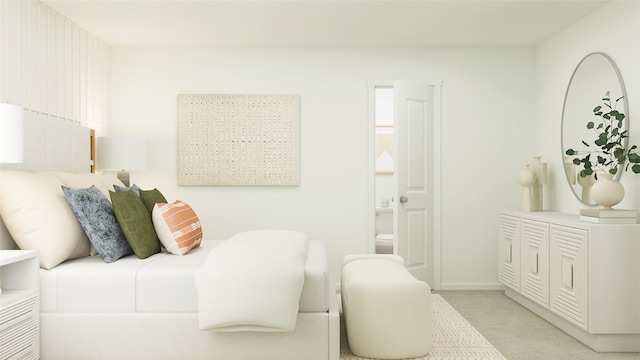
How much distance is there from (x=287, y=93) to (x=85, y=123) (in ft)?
6.27


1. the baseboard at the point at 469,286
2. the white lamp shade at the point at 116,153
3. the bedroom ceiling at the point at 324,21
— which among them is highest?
the bedroom ceiling at the point at 324,21

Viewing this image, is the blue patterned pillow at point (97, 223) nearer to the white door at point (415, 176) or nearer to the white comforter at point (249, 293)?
the white comforter at point (249, 293)

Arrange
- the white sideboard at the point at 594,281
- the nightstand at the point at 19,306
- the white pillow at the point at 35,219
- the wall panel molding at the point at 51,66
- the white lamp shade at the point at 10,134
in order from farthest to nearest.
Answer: the wall panel molding at the point at 51,66 < the white sideboard at the point at 594,281 < the white pillow at the point at 35,219 < the white lamp shade at the point at 10,134 < the nightstand at the point at 19,306

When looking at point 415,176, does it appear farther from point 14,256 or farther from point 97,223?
point 14,256

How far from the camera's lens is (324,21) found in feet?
13.5

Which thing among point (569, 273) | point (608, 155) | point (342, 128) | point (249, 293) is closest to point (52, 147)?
point (249, 293)

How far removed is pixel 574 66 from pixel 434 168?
1.55m

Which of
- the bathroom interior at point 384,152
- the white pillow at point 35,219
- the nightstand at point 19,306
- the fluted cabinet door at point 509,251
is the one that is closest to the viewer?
the nightstand at point 19,306

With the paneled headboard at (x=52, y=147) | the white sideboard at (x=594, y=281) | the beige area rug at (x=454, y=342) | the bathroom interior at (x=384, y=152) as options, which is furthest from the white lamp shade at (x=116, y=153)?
the white sideboard at (x=594, y=281)

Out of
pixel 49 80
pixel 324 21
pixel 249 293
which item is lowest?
pixel 249 293

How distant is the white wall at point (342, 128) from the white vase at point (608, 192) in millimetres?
1670

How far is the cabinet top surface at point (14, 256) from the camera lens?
2.32m

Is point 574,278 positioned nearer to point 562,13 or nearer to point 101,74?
point 562,13

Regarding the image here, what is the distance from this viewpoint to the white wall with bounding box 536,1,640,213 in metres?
3.38
